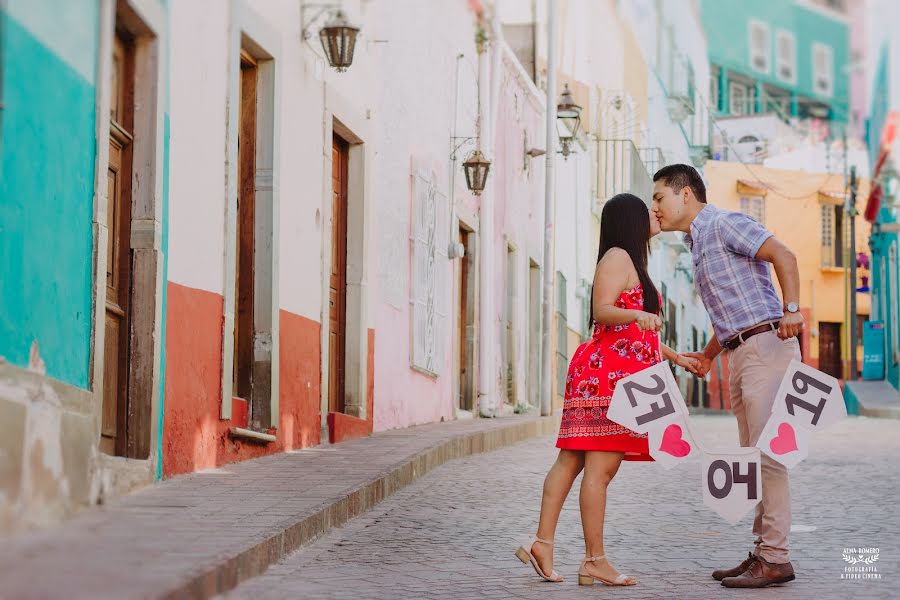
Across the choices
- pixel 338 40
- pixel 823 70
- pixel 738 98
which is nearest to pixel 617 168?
pixel 338 40

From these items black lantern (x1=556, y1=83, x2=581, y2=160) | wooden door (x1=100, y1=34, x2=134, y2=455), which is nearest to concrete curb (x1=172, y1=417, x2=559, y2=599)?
wooden door (x1=100, y1=34, x2=134, y2=455)

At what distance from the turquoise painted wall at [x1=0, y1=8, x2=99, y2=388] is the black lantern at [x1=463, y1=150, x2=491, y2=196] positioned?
11.0 metres

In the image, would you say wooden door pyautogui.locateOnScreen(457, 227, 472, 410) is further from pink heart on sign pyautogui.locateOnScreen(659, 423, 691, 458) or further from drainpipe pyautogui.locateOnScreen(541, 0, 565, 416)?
pink heart on sign pyautogui.locateOnScreen(659, 423, 691, 458)

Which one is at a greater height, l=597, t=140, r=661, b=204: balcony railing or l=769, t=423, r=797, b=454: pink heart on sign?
l=597, t=140, r=661, b=204: balcony railing

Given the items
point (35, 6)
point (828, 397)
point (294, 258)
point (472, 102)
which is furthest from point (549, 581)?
point (472, 102)

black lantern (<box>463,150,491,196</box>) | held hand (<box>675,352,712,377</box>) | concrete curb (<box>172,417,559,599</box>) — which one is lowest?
concrete curb (<box>172,417,559,599</box>)

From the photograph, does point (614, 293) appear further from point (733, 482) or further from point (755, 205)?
point (755, 205)

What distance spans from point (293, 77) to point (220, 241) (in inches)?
85.6

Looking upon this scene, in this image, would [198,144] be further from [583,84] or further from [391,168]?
[583,84]

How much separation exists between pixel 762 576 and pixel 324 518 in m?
2.38

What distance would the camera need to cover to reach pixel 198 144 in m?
9.10

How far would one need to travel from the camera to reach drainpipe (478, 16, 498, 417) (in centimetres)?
1952

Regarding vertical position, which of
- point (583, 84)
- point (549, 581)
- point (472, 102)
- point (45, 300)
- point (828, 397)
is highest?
point (583, 84)

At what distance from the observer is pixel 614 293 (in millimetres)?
6180
